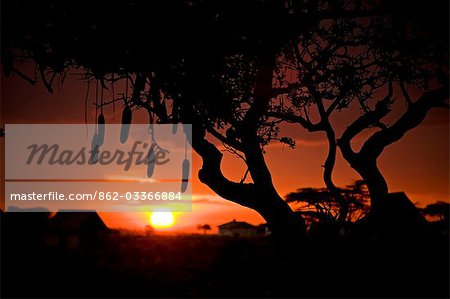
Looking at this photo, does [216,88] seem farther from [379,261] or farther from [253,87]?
[379,261]

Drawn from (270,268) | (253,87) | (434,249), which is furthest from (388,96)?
(270,268)

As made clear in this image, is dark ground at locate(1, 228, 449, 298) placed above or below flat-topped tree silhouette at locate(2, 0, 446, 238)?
below

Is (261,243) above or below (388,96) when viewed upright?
below

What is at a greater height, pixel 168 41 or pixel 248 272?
pixel 168 41

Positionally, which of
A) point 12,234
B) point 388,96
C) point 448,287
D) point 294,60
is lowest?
point 448,287

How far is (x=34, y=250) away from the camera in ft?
34.5

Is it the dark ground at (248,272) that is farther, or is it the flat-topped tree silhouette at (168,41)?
the dark ground at (248,272)

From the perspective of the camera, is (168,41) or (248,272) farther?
(248,272)

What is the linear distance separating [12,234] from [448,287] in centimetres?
776

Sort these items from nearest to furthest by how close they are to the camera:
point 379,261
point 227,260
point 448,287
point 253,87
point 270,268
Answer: point 448,287, point 379,261, point 270,268, point 227,260, point 253,87

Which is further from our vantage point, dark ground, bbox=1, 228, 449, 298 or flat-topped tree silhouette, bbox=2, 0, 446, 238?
dark ground, bbox=1, 228, 449, 298

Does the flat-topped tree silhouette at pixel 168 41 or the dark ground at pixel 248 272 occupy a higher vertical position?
the flat-topped tree silhouette at pixel 168 41

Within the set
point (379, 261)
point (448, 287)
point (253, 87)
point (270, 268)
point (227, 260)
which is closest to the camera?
point (448, 287)

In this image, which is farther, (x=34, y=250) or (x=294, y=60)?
(x=294, y=60)
